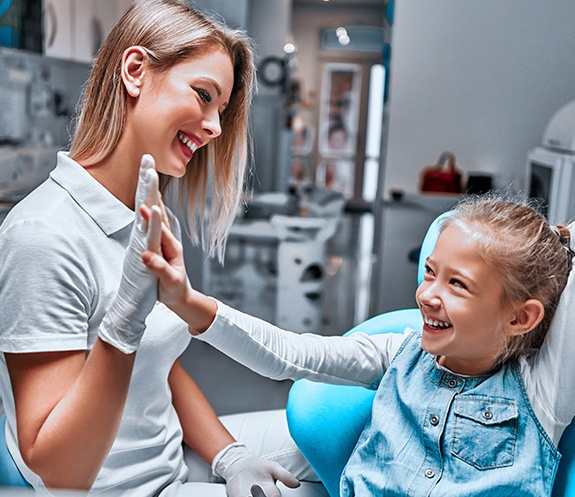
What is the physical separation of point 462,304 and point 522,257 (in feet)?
0.32

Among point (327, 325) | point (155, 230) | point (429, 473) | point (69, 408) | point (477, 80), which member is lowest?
point (327, 325)

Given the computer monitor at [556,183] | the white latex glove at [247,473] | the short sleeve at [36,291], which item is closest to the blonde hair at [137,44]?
the short sleeve at [36,291]

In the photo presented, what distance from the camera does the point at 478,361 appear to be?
0.92m

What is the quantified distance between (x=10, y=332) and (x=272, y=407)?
4.86ft

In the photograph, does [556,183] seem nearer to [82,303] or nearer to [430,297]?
[430,297]

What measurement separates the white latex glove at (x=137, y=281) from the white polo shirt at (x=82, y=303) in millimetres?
112

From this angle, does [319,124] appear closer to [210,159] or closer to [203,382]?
[203,382]

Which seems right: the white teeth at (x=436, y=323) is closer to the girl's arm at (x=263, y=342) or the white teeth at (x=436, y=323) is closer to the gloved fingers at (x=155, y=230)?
the girl's arm at (x=263, y=342)

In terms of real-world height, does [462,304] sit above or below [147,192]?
below

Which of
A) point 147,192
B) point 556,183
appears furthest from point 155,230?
point 556,183

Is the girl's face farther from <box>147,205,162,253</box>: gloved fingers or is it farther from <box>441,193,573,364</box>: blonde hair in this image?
<box>147,205,162,253</box>: gloved fingers

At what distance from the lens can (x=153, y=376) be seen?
3.15 feet

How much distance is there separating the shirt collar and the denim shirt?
44 cm

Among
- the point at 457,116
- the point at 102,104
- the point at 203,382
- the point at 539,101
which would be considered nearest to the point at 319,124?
the point at 457,116
